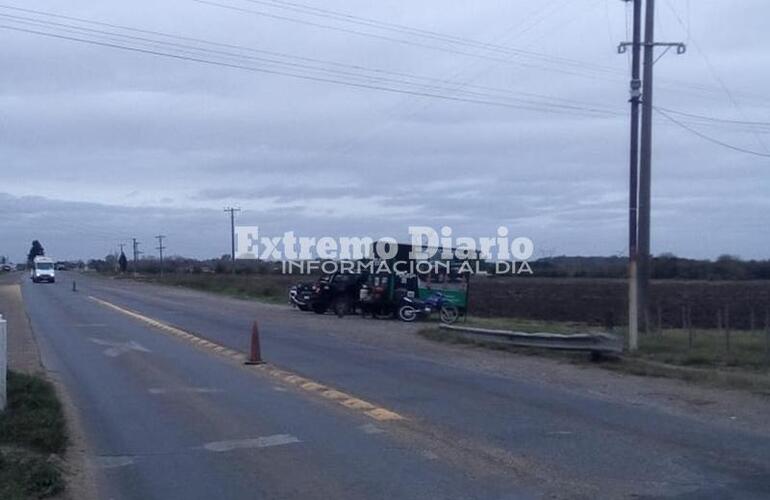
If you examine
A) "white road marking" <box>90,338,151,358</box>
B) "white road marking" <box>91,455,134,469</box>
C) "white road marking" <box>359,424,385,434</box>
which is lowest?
"white road marking" <box>91,455,134,469</box>

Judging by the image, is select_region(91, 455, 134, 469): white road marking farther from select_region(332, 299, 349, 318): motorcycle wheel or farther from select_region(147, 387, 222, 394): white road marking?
select_region(332, 299, 349, 318): motorcycle wheel

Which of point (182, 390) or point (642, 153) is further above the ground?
point (642, 153)

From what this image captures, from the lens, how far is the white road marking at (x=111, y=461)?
1219 cm

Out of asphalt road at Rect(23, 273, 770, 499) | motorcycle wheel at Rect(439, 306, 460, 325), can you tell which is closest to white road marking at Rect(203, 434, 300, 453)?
asphalt road at Rect(23, 273, 770, 499)

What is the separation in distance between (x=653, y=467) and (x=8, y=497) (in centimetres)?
582

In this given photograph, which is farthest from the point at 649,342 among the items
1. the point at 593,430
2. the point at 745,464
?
the point at 745,464

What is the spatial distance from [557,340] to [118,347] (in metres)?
9.96

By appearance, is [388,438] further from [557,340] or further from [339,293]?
[339,293]

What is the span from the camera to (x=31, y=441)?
13.0 meters

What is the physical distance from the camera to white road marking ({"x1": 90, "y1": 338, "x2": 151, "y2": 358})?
26578 millimetres

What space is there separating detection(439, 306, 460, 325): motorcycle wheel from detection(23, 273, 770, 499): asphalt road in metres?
18.1

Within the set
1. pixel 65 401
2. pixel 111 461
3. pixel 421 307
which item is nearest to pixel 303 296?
pixel 421 307

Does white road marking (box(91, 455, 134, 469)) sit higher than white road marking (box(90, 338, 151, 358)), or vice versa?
white road marking (box(90, 338, 151, 358))

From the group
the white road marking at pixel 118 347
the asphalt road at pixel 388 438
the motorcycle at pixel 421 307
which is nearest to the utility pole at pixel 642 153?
the asphalt road at pixel 388 438
